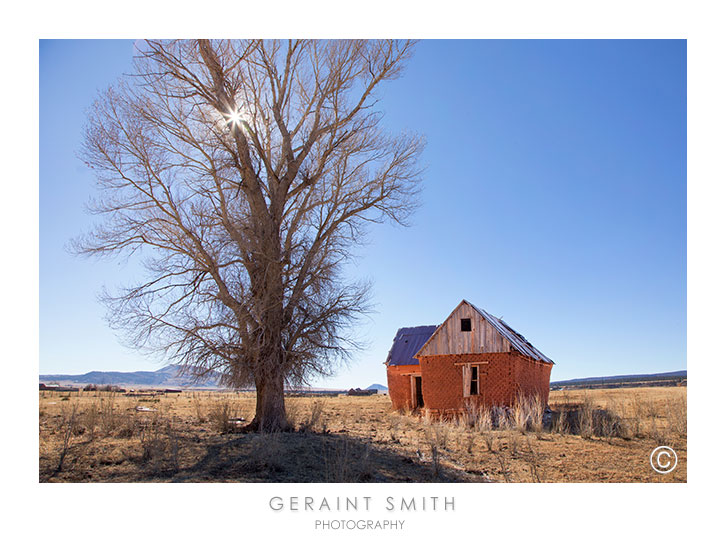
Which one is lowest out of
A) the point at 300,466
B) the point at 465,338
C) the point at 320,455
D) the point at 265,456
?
the point at 320,455

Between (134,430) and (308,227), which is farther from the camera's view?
(308,227)

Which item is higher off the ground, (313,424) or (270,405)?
(270,405)

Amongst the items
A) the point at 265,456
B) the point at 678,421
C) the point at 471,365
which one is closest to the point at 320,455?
the point at 265,456

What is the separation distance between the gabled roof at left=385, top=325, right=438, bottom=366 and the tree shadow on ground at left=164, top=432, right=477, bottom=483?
16.4 m

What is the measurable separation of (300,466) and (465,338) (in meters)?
12.4

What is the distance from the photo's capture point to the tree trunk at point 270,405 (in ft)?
37.2

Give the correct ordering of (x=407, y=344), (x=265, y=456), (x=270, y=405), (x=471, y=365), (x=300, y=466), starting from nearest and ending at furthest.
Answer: (x=300, y=466)
(x=265, y=456)
(x=270, y=405)
(x=471, y=365)
(x=407, y=344)

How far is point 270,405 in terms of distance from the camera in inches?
452

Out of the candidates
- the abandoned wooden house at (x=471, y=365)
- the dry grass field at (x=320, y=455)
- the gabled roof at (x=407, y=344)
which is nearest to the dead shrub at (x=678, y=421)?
the dry grass field at (x=320, y=455)

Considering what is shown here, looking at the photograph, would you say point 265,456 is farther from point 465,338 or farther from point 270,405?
point 465,338
